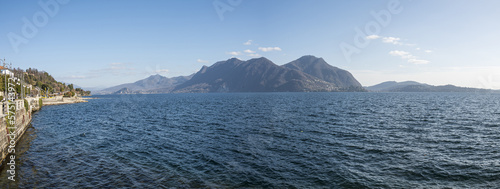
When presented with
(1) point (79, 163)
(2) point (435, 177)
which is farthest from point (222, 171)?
(2) point (435, 177)

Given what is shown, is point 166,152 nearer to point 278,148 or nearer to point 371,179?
point 278,148

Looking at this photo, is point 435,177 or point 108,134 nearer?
point 435,177

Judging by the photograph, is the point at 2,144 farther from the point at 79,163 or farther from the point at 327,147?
the point at 327,147

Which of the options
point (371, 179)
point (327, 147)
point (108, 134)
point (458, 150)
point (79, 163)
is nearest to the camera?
point (371, 179)

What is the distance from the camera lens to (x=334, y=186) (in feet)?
66.7

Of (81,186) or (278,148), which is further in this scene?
(278,148)

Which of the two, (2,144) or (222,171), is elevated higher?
(2,144)

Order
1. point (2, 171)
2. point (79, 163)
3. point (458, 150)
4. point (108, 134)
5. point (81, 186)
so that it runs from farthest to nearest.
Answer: point (108, 134), point (458, 150), point (79, 163), point (2, 171), point (81, 186)

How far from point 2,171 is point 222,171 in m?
20.2

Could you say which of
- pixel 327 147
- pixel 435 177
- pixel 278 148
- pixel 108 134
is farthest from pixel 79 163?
pixel 435 177

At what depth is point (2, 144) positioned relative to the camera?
26578 millimetres

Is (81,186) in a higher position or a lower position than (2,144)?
lower

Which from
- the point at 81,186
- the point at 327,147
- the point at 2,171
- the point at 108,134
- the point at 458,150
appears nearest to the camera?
the point at 81,186

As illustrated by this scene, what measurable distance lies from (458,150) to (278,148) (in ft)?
71.5
